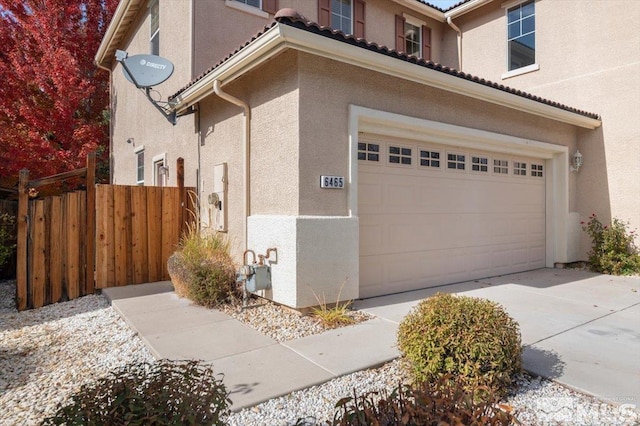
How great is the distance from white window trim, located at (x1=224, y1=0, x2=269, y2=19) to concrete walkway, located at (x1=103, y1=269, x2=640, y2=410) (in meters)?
6.36

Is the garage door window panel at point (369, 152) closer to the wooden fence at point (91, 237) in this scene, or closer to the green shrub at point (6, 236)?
the wooden fence at point (91, 237)

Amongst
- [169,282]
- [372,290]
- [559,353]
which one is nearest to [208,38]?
[169,282]

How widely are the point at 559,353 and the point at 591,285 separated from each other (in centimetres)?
462

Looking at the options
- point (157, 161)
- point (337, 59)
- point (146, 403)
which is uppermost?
→ point (337, 59)

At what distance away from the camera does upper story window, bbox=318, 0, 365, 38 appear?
10.6 m

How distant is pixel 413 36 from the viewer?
13.0 metres

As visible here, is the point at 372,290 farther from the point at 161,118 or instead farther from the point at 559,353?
the point at 161,118

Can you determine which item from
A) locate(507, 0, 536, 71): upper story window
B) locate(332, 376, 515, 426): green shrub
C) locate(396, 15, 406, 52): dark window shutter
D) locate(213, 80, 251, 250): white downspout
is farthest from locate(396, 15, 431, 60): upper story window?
locate(332, 376, 515, 426): green shrub

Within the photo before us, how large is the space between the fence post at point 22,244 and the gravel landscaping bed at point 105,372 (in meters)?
0.36

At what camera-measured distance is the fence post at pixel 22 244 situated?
20.1 feet

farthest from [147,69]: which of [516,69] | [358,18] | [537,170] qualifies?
[516,69]

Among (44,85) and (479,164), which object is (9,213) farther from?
(479,164)

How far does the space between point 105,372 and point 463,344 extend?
3.45 metres

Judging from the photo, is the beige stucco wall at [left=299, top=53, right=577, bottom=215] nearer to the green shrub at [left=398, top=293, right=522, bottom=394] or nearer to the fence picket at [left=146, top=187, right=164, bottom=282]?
the green shrub at [left=398, top=293, right=522, bottom=394]
